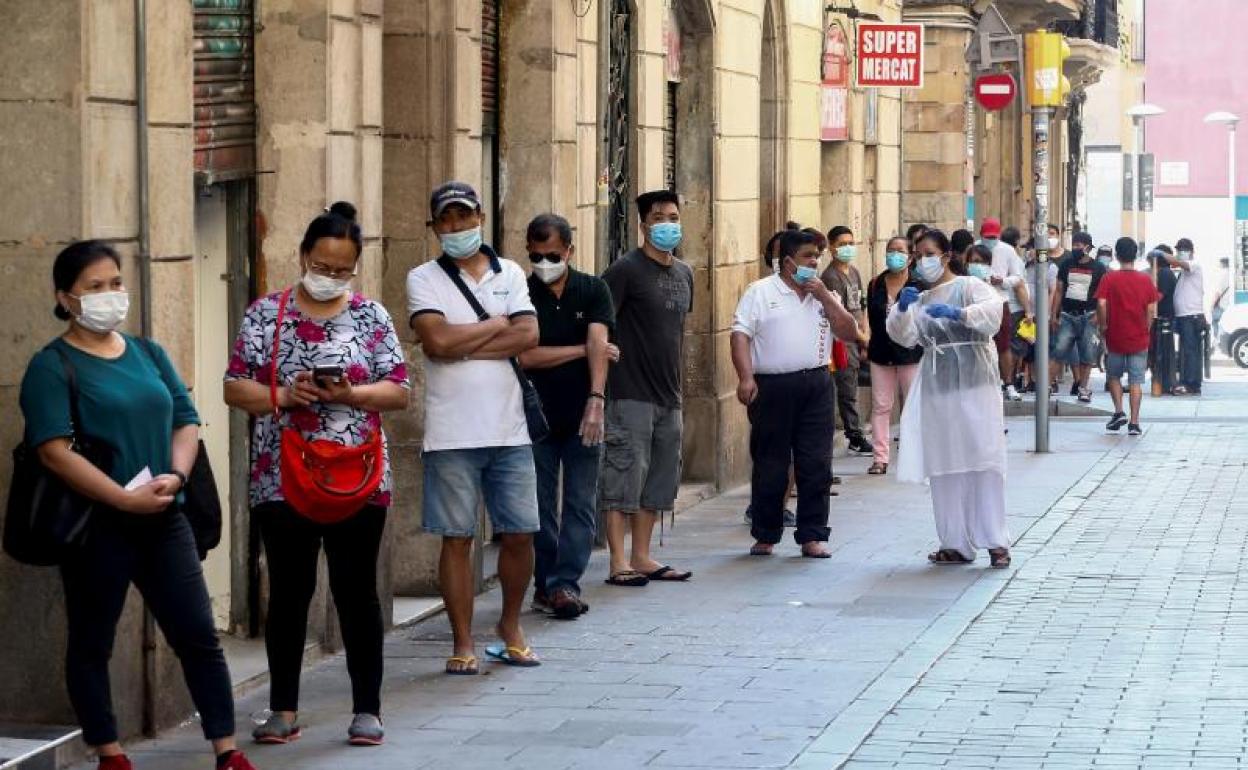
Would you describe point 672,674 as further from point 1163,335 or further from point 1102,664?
point 1163,335

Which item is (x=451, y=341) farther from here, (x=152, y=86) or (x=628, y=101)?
(x=628, y=101)

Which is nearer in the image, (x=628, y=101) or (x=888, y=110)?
(x=628, y=101)

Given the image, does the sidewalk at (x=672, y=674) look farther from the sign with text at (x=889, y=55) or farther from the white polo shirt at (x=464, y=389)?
the sign with text at (x=889, y=55)

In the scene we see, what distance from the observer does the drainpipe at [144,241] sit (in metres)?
8.68

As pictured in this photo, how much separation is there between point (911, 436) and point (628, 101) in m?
3.76

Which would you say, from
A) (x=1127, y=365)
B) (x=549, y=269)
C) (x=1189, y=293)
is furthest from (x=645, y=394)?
(x=1189, y=293)

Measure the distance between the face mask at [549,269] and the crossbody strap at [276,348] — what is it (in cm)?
267

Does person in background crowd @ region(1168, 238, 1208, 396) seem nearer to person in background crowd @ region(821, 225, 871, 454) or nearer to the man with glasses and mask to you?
person in background crowd @ region(821, 225, 871, 454)

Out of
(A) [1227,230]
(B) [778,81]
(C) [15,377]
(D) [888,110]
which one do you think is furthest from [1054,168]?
(C) [15,377]

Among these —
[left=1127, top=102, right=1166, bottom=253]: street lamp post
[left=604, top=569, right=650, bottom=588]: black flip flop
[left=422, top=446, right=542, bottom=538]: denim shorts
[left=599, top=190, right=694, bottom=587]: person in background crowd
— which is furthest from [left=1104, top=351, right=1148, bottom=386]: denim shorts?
[left=1127, top=102, right=1166, bottom=253]: street lamp post

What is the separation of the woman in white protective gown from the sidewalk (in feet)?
0.71

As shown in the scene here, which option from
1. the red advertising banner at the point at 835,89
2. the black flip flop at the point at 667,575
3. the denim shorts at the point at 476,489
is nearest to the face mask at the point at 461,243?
the denim shorts at the point at 476,489

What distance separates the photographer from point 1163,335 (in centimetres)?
2958

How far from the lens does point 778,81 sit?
2094 centimetres
